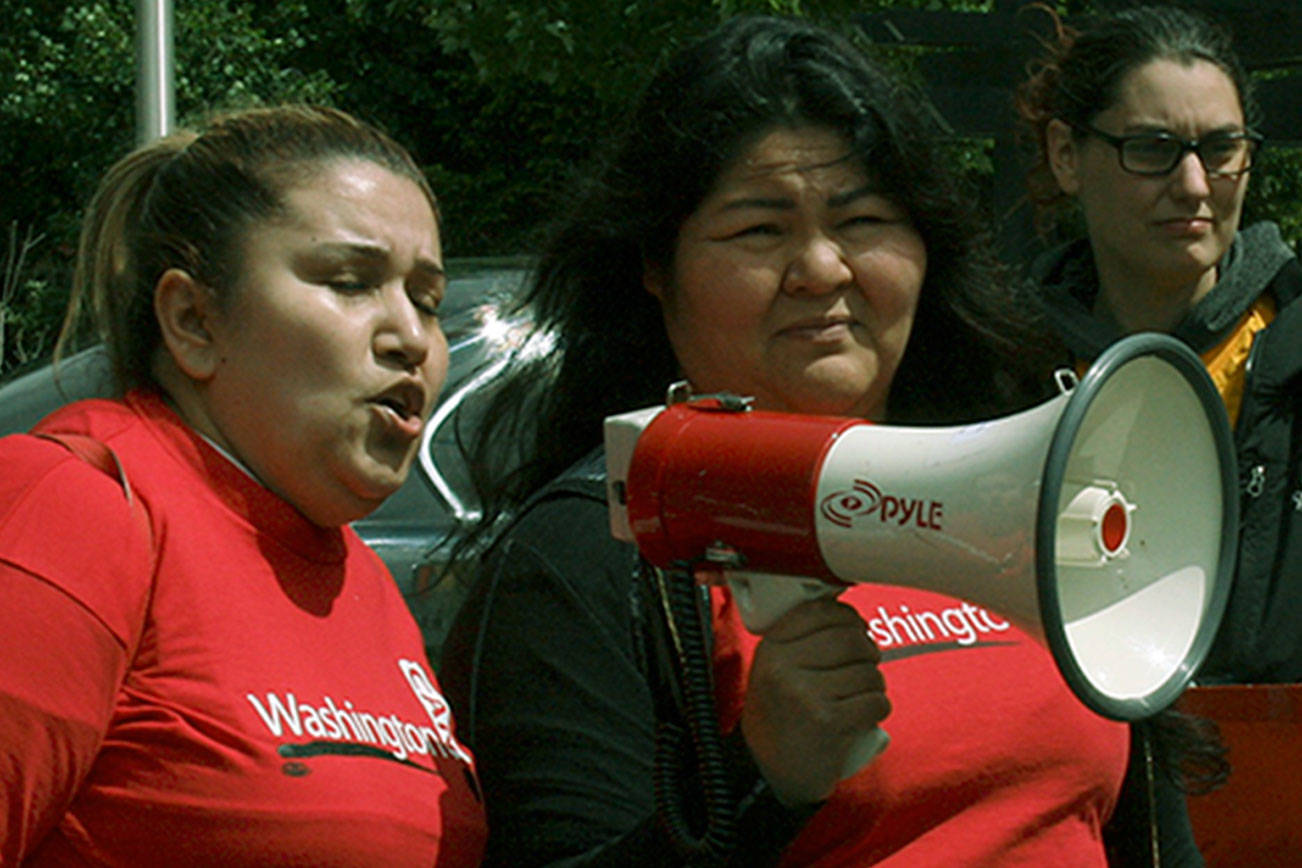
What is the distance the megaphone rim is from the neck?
1.59 meters

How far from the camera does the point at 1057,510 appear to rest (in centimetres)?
153

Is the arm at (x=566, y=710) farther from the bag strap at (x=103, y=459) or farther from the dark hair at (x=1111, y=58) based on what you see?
the dark hair at (x=1111, y=58)

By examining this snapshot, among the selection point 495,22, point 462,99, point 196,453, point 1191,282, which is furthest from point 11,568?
point 462,99

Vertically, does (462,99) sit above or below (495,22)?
below

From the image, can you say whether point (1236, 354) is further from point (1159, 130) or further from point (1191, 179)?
point (1159, 130)

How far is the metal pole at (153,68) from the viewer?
9.46 meters

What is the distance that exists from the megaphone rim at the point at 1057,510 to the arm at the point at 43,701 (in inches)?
32.3

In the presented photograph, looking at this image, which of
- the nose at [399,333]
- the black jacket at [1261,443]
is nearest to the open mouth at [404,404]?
the nose at [399,333]

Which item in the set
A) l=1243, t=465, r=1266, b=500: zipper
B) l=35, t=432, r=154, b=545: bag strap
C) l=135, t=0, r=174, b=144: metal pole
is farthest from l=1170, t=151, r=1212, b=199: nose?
l=135, t=0, r=174, b=144: metal pole

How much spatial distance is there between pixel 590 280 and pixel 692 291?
22 centimetres

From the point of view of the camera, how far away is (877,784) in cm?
191

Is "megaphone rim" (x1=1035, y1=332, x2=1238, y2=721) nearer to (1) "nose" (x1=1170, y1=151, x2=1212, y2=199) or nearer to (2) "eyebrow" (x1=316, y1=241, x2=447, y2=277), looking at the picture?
(2) "eyebrow" (x1=316, y1=241, x2=447, y2=277)

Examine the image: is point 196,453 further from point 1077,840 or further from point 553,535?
point 1077,840

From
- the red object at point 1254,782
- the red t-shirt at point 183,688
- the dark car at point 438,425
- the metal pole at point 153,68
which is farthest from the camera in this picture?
the metal pole at point 153,68
